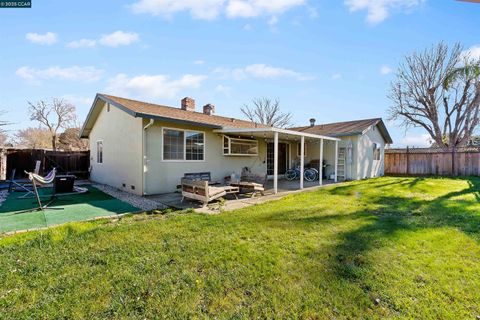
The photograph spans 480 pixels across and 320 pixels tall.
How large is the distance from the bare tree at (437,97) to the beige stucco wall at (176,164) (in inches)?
756

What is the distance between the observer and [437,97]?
862 inches

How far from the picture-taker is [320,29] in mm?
9641

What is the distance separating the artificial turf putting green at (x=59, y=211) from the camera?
207 inches

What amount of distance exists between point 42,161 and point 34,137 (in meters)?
19.3

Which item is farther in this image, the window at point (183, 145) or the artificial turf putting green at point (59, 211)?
the window at point (183, 145)

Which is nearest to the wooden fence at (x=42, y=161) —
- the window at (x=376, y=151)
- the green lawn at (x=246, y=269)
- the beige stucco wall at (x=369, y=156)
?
the green lawn at (x=246, y=269)

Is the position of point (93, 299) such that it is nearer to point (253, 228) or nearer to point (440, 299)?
point (253, 228)

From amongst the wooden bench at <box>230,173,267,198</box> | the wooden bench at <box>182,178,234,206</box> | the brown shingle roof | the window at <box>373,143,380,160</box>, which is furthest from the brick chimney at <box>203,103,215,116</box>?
the window at <box>373,143,380,160</box>

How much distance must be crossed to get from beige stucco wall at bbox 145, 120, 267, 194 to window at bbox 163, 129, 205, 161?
0.17 metres

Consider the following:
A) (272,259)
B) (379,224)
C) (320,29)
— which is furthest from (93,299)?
(320,29)

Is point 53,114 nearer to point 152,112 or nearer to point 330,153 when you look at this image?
point 152,112

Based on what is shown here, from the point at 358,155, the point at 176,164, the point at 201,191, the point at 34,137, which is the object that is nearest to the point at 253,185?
the point at 201,191

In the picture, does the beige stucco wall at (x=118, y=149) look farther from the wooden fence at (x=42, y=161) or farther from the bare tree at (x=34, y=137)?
the bare tree at (x=34, y=137)

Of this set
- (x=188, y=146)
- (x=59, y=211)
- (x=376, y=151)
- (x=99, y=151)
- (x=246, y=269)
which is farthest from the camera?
(x=376, y=151)
